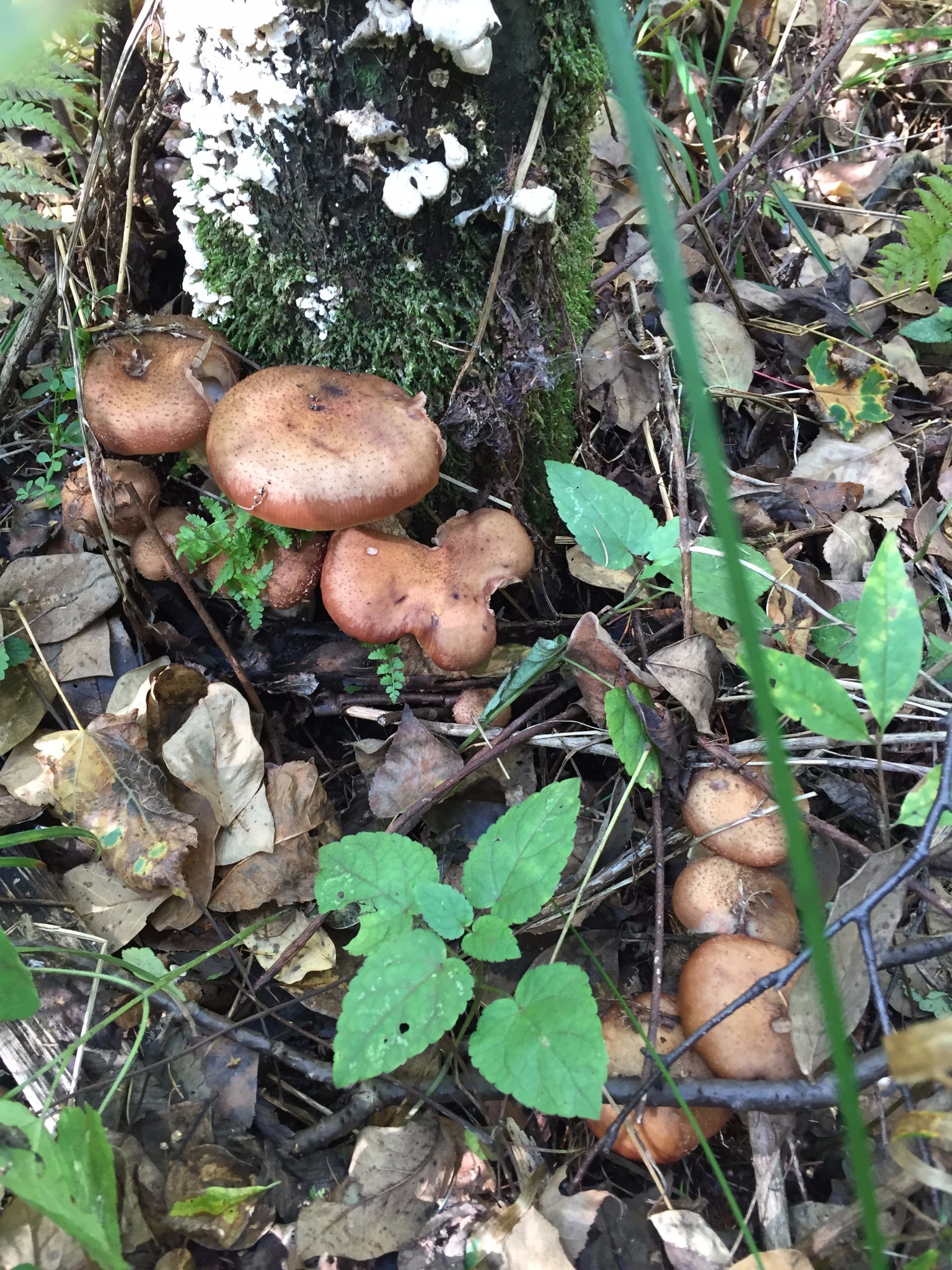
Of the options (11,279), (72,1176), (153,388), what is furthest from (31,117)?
(72,1176)

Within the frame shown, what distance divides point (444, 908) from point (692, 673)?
1.10 metres

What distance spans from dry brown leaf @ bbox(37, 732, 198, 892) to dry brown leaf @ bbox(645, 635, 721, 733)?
5.17 ft

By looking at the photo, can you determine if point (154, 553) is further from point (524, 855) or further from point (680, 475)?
point (680, 475)

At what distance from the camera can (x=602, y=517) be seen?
2.62 metres

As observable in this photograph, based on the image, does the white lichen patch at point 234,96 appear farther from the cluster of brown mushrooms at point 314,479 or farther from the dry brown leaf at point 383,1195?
the dry brown leaf at point 383,1195

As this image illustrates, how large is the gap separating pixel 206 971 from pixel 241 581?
1.25 meters

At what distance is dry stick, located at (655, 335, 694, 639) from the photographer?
270 cm

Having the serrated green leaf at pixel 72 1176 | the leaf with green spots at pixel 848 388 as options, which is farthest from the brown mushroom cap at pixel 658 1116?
the leaf with green spots at pixel 848 388

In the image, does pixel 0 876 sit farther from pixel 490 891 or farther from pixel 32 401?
pixel 32 401

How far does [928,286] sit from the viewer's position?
13.5 feet

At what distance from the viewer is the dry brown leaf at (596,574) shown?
9.93ft

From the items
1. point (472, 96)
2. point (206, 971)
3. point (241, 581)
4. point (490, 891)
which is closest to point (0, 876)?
point (206, 971)

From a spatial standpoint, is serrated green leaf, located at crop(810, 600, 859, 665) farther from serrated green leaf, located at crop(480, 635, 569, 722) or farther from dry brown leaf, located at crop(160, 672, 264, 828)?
dry brown leaf, located at crop(160, 672, 264, 828)

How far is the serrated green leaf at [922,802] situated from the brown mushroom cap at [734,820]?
0.50 metres
